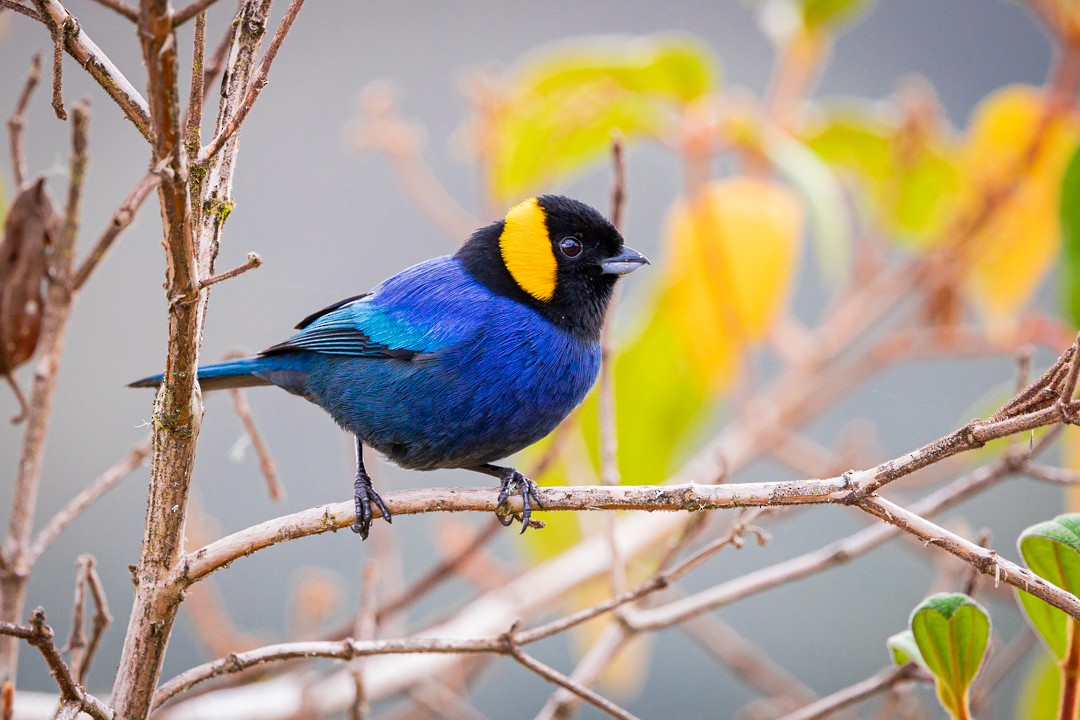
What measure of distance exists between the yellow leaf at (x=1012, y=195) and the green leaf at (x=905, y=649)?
166 centimetres

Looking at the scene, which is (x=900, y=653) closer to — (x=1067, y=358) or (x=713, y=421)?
(x=1067, y=358)

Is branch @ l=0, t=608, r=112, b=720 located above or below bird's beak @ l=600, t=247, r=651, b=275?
below

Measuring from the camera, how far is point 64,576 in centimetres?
421

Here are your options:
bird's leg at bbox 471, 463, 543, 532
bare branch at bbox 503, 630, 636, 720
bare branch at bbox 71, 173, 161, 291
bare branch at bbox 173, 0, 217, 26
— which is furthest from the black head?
bare branch at bbox 173, 0, 217, 26

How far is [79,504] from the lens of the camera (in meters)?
1.55

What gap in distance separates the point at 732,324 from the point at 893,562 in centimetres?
234

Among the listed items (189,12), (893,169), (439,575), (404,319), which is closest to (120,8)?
(189,12)

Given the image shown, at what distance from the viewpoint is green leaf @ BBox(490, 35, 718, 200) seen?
2.54m

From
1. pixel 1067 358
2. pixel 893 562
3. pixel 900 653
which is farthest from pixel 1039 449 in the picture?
pixel 893 562

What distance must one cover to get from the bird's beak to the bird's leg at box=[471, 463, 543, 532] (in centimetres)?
48

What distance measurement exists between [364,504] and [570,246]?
795mm

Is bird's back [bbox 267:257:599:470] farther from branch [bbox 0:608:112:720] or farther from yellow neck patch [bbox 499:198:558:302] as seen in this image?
branch [bbox 0:608:112:720]

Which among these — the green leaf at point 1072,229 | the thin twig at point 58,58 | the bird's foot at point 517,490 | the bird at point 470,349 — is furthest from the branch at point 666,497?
the green leaf at point 1072,229

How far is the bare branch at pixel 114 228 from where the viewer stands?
59.2 inches
